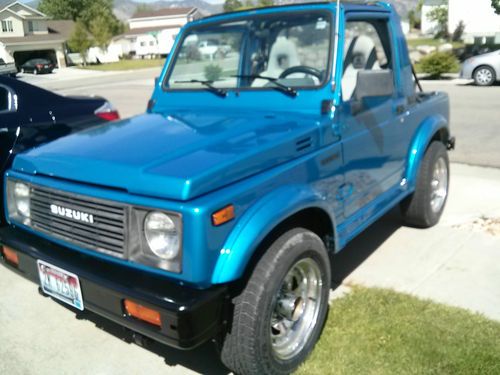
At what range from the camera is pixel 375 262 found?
4.18 meters

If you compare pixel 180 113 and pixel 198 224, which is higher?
pixel 180 113

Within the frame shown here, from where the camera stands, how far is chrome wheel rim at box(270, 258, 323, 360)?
109 inches

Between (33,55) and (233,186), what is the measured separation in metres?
54.6

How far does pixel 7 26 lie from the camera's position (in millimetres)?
51938

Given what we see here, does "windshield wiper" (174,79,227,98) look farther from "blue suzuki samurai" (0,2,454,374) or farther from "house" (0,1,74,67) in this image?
"house" (0,1,74,67)

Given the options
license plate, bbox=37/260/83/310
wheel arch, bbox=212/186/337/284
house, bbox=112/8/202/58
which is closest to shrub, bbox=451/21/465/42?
house, bbox=112/8/202/58

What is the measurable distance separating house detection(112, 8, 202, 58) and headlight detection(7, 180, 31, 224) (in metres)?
57.1

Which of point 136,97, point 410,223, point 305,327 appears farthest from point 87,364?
point 136,97

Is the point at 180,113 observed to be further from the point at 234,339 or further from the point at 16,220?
the point at 234,339

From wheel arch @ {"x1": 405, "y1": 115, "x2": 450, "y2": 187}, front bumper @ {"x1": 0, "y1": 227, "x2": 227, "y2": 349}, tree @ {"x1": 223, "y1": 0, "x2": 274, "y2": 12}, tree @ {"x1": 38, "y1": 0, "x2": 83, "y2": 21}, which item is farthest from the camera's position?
tree @ {"x1": 38, "y1": 0, "x2": 83, "y2": 21}

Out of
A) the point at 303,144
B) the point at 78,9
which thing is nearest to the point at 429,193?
the point at 303,144

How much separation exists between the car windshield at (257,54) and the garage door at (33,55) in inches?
1964

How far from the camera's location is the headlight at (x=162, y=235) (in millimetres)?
2268

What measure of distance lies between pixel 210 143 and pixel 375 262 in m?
2.11
